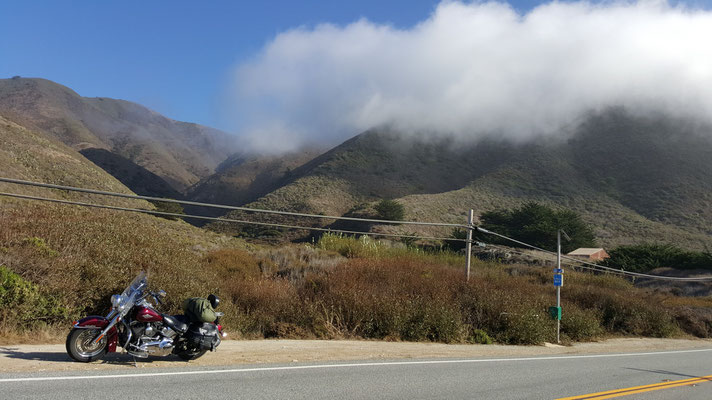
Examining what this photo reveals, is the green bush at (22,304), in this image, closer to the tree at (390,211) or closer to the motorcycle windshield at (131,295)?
the motorcycle windshield at (131,295)

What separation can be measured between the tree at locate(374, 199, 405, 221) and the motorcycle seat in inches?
1902

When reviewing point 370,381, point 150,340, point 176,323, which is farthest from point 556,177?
point 150,340

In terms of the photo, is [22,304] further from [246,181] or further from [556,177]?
[246,181]

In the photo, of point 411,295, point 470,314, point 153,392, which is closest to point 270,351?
point 153,392

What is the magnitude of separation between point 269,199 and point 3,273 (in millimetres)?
66519

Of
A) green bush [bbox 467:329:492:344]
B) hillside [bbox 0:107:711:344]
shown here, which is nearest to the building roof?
hillside [bbox 0:107:711:344]

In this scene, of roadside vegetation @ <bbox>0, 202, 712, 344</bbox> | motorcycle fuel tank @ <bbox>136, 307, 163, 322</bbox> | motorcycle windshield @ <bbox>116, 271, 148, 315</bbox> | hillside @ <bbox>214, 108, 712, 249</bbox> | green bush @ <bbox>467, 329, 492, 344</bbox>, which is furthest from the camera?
hillside @ <bbox>214, 108, 712, 249</bbox>

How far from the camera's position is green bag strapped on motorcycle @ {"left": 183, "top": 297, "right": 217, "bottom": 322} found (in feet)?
27.3

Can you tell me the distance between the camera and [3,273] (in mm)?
9086

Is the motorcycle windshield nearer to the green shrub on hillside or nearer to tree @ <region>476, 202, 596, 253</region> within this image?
the green shrub on hillside

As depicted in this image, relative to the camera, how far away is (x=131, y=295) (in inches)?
305

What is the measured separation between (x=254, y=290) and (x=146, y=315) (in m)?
6.39

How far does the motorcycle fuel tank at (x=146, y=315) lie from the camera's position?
771cm

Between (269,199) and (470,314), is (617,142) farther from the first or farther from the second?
(470,314)
